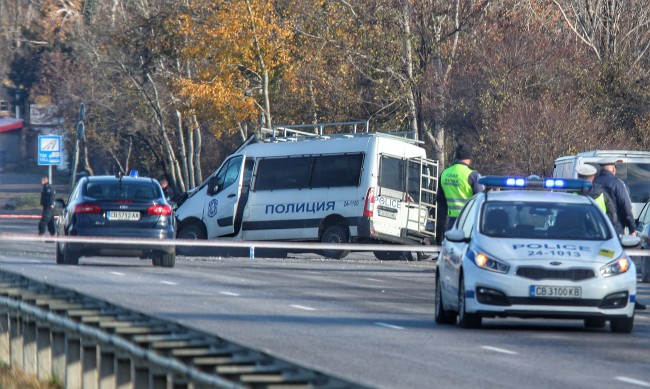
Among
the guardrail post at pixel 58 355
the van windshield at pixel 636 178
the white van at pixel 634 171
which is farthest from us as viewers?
the van windshield at pixel 636 178

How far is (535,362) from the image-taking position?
1084 cm

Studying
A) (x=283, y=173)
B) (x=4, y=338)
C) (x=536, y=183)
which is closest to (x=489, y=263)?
(x=536, y=183)

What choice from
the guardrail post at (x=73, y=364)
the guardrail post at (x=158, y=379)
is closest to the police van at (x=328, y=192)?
the guardrail post at (x=73, y=364)

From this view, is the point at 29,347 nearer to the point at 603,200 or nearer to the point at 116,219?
the point at 603,200

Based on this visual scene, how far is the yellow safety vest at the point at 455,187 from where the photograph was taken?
19344 mm

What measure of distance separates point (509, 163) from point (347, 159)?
8.33 metres

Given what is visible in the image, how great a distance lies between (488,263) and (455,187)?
6.50 meters

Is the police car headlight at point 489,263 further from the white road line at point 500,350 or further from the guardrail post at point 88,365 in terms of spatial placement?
the guardrail post at point 88,365

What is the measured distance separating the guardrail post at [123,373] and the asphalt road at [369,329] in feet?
3.87

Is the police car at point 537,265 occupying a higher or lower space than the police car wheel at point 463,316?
higher

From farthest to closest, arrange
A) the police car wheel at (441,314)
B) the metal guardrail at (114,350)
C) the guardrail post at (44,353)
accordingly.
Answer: the police car wheel at (441,314) < the guardrail post at (44,353) < the metal guardrail at (114,350)

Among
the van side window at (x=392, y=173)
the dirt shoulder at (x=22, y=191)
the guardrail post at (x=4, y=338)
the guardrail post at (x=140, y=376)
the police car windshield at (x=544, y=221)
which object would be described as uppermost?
the van side window at (x=392, y=173)

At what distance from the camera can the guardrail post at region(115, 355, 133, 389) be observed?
6.86 m

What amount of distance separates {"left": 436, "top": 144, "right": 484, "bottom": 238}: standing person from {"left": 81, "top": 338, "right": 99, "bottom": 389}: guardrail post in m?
12.2
